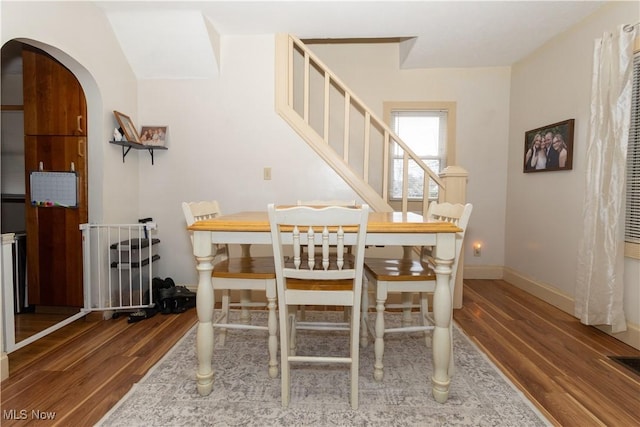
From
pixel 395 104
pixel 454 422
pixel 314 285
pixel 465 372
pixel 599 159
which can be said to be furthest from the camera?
pixel 395 104

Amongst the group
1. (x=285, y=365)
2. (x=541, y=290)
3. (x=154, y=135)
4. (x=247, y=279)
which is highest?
(x=154, y=135)

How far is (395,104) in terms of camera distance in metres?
4.10

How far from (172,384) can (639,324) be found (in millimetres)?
2903

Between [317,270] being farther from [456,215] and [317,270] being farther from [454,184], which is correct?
[454,184]

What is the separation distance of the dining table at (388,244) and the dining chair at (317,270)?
0.54ft

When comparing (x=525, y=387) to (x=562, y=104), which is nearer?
(x=525, y=387)

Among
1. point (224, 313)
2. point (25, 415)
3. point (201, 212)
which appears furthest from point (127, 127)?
point (25, 415)

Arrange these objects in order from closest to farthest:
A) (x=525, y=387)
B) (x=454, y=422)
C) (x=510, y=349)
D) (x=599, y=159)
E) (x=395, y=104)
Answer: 1. (x=454, y=422)
2. (x=525, y=387)
3. (x=510, y=349)
4. (x=599, y=159)
5. (x=395, y=104)

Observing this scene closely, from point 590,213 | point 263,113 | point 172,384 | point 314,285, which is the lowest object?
point 172,384

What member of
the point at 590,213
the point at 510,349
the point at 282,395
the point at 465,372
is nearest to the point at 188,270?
the point at 282,395

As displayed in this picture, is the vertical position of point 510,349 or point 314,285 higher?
point 314,285

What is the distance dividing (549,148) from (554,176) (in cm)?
27

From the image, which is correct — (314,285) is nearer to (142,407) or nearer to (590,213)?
(142,407)

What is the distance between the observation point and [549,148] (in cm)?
329
